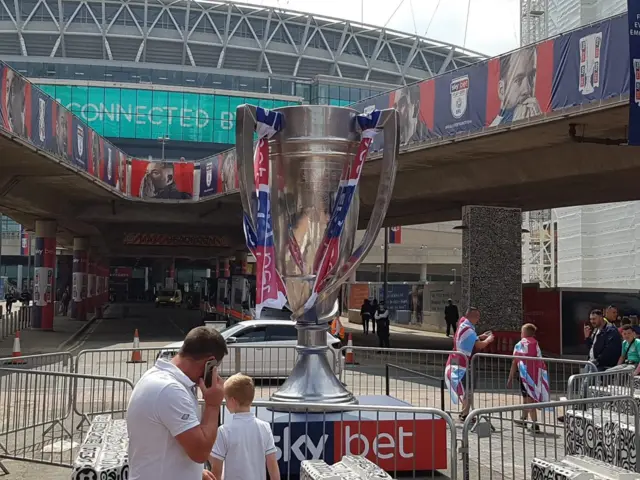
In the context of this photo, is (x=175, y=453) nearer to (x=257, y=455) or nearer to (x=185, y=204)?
(x=257, y=455)

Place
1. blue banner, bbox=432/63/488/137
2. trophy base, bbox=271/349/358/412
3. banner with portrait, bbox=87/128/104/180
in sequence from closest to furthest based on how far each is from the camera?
trophy base, bbox=271/349/358/412, blue banner, bbox=432/63/488/137, banner with portrait, bbox=87/128/104/180

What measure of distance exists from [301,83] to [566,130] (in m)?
70.6

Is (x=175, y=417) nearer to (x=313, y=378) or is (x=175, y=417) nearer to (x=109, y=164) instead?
(x=313, y=378)

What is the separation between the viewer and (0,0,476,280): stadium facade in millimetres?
72000

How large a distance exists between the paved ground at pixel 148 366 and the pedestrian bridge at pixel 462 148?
5.16 meters

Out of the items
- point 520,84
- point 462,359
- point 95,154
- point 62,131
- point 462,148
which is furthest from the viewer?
point 95,154

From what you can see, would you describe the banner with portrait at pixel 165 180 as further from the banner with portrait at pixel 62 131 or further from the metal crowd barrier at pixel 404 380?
the metal crowd barrier at pixel 404 380

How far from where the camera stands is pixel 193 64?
84938 mm

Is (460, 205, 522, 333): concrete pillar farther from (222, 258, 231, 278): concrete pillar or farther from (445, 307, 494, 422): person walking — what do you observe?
(222, 258, 231, 278): concrete pillar

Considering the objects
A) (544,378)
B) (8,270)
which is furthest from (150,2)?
(544,378)

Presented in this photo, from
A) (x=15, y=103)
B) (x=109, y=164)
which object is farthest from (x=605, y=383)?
(x=109, y=164)

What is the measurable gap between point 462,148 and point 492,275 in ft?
16.2

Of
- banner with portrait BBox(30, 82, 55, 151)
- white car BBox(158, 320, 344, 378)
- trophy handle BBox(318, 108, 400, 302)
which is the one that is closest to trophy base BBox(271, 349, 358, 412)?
trophy handle BBox(318, 108, 400, 302)

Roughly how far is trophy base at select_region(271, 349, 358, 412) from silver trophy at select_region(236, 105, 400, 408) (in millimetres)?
10
